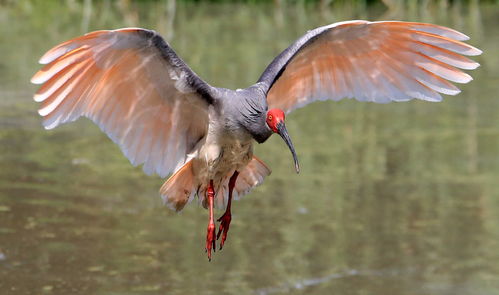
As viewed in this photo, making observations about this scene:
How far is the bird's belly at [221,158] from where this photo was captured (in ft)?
21.1

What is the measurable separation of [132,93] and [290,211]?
323 centimetres

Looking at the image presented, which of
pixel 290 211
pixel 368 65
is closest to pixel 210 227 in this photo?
pixel 368 65

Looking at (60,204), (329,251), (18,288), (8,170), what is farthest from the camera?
(8,170)

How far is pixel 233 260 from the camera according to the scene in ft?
27.0

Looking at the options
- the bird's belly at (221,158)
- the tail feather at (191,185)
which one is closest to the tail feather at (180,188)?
the tail feather at (191,185)

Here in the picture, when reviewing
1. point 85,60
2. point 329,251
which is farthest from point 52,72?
point 329,251

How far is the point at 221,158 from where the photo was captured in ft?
21.4

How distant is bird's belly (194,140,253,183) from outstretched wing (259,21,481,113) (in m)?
0.41

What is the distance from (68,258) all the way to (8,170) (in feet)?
7.28

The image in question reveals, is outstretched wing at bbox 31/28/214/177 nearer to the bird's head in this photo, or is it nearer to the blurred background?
the bird's head

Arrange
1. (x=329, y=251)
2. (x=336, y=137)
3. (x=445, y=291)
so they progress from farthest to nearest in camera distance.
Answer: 1. (x=336, y=137)
2. (x=329, y=251)
3. (x=445, y=291)

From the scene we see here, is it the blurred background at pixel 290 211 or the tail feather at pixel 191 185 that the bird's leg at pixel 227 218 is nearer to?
the tail feather at pixel 191 185

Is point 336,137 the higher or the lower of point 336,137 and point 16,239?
the higher

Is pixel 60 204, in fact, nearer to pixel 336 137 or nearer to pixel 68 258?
pixel 68 258
